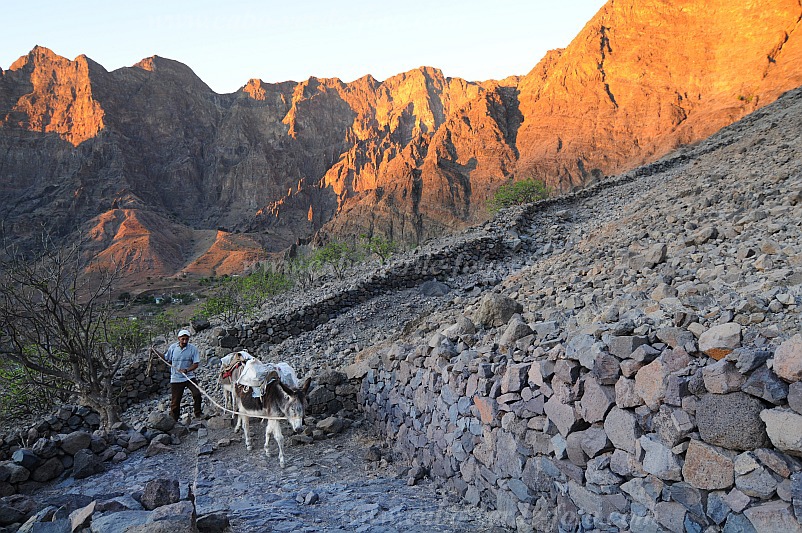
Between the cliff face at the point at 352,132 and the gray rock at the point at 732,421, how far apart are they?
10.7 metres

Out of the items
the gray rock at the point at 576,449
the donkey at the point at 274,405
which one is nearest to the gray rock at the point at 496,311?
the gray rock at the point at 576,449

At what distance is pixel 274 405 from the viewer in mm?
8070

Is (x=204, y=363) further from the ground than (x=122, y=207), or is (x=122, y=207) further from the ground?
(x=122, y=207)

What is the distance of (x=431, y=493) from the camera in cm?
647

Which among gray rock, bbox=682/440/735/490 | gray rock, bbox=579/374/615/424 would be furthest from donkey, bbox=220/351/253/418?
gray rock, bbox=682/440/735/490

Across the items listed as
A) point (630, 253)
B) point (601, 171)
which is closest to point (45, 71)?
point (601, 171)

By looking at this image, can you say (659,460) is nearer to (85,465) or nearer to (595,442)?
(595,442)

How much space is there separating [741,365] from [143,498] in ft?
17.1

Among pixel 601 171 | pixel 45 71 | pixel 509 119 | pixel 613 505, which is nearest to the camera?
pixel 613 505

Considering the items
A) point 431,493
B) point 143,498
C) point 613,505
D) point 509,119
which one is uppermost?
point 509,119

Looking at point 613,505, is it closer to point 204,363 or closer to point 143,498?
point 143,498

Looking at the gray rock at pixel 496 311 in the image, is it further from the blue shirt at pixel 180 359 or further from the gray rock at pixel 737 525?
the blue shirt at pixel 180 359

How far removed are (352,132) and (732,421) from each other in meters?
163

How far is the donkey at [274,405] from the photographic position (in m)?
7.82
